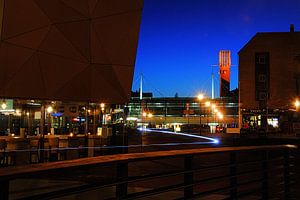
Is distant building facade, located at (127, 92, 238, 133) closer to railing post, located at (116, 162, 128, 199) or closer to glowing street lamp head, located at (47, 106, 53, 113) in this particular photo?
glowing street lamp head, located at (47, 106, 53, 113)

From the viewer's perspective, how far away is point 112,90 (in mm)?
14234

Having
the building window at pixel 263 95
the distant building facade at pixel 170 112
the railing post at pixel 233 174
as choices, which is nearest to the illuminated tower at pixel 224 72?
the building window at pixel 263 95

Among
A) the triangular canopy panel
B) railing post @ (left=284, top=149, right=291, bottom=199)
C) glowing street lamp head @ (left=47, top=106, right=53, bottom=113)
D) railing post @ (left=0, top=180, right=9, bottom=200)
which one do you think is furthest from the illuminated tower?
railing post @ (left=0, top=180, right=9, bottom=200)

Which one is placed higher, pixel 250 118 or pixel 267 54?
pixel 267 54

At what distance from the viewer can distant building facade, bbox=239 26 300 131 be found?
57.3m

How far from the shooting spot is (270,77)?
5816 cm

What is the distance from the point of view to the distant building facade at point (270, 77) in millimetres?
57312

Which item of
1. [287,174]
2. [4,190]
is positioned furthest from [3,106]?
[4,190]

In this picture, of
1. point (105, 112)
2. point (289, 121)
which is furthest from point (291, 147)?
point (289, 121)

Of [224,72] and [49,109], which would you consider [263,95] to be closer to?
[224,72]

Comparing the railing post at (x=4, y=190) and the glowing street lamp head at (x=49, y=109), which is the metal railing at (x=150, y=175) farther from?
the glowing street lamp head at (x=49, y=109)

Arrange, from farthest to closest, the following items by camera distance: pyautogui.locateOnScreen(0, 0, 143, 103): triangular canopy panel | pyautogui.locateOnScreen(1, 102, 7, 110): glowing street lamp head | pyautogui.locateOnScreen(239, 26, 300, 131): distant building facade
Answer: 1. pyautogui.locateOnScreen(239, 26, 300, 131): distant building facade
2. pyautogui.locateOnScreen(1, 102, 7, 110): glowing street lamp head
3. pyautogui.locateOnScreen(0, 0, 143, 103): triangular canopy panel

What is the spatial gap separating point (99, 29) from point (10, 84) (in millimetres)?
3570

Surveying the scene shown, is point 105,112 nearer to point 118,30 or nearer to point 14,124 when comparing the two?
point 14,124
